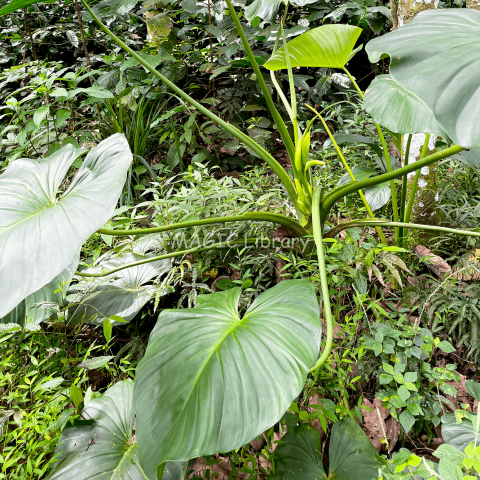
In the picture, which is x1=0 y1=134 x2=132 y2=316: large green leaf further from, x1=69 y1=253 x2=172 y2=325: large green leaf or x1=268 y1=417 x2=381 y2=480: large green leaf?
x1=268 y1=417 x2=381 y2=480: large green leaf

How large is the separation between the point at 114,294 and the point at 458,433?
1002 mm

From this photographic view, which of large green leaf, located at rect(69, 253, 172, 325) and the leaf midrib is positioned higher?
the leaf midrib

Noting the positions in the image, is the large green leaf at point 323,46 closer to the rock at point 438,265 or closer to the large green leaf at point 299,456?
the rock at point 438,265

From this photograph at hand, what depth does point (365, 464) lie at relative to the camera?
2.39 ft

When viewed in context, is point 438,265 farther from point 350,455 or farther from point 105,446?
point 105,446

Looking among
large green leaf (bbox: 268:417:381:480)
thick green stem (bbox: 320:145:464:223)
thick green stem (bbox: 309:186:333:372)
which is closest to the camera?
thick green stem (bbox: 309:186:333:372)

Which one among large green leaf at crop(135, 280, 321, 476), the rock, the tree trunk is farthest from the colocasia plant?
the tree trunk

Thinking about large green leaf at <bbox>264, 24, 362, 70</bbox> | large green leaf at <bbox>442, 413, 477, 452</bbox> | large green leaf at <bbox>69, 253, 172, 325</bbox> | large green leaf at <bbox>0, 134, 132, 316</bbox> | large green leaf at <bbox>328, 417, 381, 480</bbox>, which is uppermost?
large green leaf at <bbox>264, 24, 362, 70</bbox>

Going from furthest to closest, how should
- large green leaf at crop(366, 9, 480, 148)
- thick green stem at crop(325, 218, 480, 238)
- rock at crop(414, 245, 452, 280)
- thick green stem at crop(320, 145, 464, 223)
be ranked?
rock at crop(414, 245, 452, 280) < thick green stem at crop(325, 218, 480, 238) < thick green stem at crop(320, 145, 464, 223) < large green leaf at crop(366, 9, 480, 148)

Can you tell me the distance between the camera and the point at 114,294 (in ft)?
3.68

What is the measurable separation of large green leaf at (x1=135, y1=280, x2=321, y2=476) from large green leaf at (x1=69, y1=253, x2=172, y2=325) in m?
0.35

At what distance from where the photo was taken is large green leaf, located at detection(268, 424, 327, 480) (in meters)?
0.73

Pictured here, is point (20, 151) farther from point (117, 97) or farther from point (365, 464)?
point (365, 464)

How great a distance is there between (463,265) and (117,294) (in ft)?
3.85
